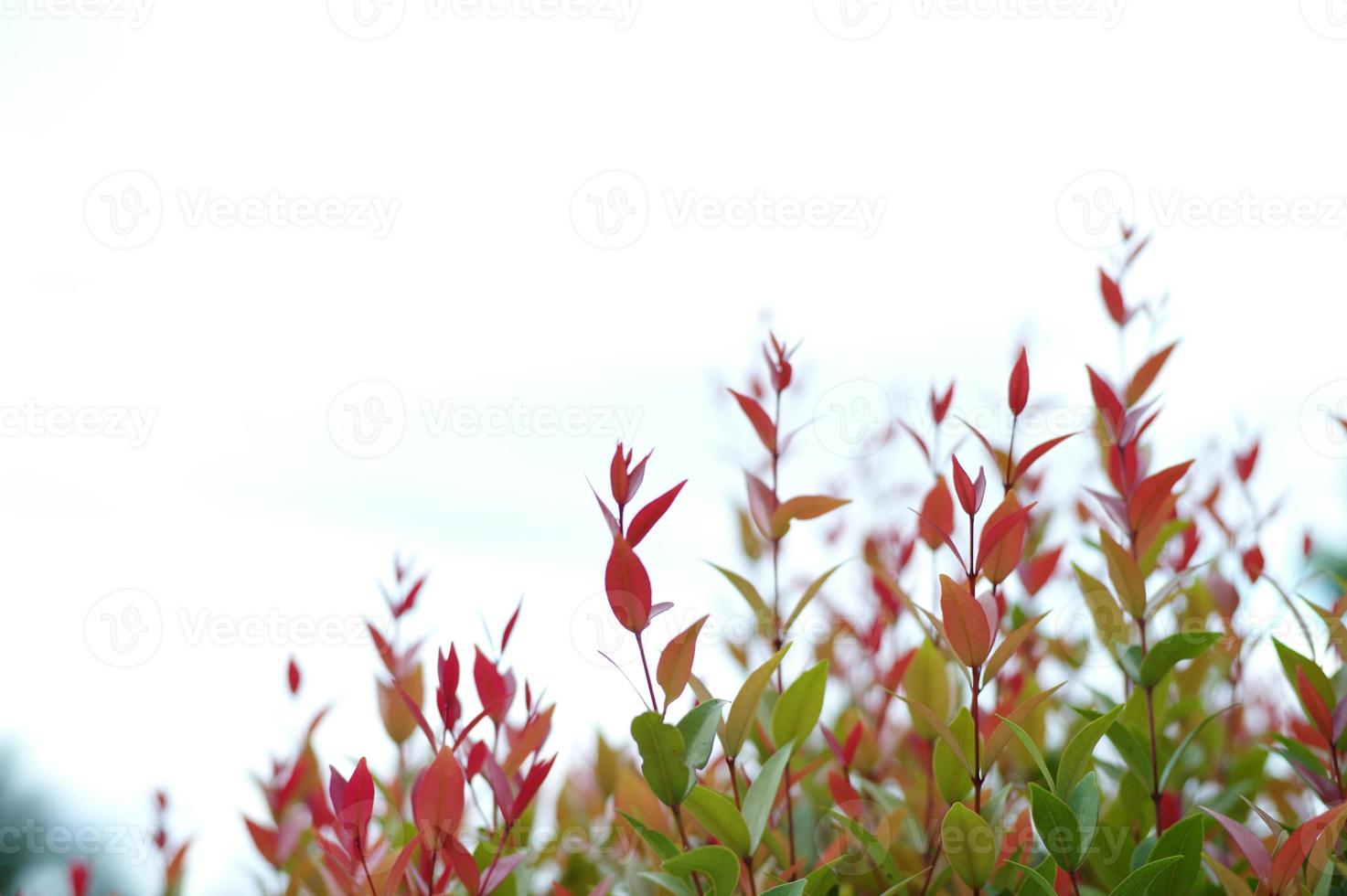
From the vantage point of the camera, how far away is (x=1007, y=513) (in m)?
0.82

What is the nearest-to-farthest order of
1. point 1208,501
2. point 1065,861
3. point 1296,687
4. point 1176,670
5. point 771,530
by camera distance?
point 1065,861 → point 1296,687 → point 771,530 → point 1176,670 → point 1208,501

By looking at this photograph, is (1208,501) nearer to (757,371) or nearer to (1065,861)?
(757,371)

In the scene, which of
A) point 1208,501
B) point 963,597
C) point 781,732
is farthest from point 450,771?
point 1208,501

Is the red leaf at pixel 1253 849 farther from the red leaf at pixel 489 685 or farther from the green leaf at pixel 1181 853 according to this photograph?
the red leaf at pixel 489 685

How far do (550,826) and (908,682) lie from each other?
0.73 metres

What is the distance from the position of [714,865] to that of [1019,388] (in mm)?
478

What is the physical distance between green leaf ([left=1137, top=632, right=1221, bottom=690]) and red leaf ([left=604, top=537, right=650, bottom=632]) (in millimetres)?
516

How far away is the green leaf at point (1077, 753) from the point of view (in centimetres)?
76

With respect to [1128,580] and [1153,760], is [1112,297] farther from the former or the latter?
[1153,760]

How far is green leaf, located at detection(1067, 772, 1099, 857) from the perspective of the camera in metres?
0.74

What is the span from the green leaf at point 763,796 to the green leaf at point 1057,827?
7.5 inches

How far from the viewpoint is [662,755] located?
72cm

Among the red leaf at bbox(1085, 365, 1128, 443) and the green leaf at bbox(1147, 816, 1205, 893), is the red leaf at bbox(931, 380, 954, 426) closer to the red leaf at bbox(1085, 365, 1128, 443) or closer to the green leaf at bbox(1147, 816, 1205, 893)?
the red leaf at bbox(1085, 365, 1128, 443)

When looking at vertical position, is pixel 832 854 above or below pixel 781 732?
below
